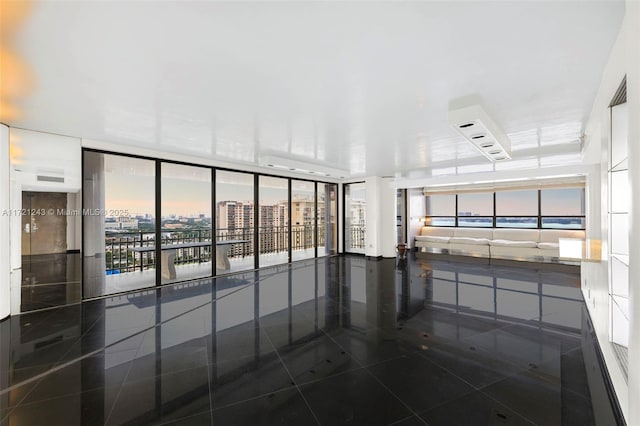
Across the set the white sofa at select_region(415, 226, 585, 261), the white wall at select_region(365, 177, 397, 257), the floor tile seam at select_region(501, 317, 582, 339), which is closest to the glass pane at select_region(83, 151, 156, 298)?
the white wall at select_region(365, 177, 397, 257)

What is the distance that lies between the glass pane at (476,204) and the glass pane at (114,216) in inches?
356

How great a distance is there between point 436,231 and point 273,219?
5710mm

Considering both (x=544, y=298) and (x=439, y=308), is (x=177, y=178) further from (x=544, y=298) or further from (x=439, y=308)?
(x=544, y=298)

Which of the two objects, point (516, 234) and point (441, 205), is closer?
point (516, 234)

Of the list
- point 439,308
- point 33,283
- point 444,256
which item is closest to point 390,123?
point 439,308

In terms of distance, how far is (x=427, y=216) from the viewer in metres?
10.2

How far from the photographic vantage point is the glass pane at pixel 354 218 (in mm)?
8922

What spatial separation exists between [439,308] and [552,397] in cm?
190

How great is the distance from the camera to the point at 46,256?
153 inches

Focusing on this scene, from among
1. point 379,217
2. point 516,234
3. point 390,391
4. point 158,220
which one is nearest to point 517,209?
point 516,234

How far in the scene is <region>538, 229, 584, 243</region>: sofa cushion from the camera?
7.45m

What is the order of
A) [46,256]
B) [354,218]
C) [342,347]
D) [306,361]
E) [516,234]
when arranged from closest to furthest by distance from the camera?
[306,361]
[342,347]
[46,256]
[516,234]
[354,218]

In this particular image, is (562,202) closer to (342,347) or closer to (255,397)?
(342,347)

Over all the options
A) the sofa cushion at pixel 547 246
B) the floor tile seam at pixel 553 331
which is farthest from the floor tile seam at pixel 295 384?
the sofa cushion at pixel 547 246
